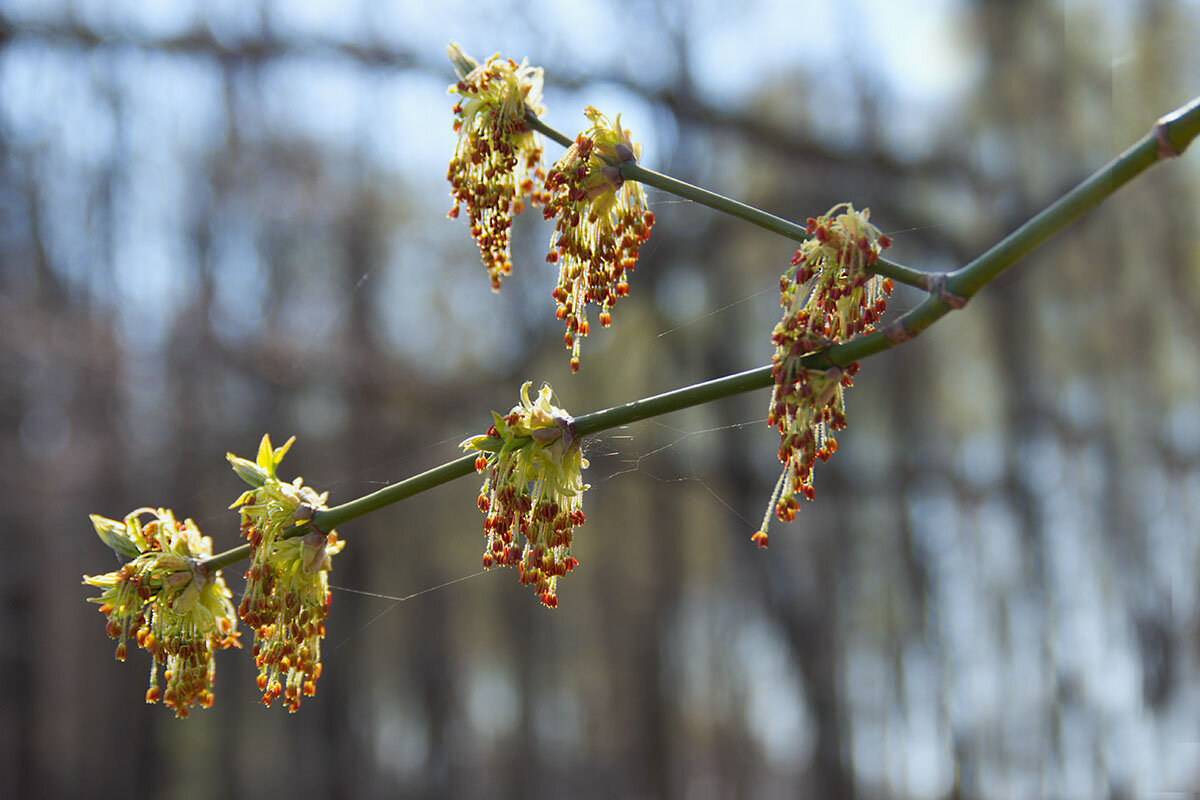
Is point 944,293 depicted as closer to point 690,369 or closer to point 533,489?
point 533,489

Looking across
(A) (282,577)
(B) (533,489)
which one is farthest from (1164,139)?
(A) (282,577)

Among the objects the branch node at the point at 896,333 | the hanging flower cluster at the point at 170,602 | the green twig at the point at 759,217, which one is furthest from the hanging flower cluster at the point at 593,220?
the hanging flower cluster at the point at 170,602

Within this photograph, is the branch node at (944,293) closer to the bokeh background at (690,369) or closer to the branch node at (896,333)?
the branch node at (896,333)

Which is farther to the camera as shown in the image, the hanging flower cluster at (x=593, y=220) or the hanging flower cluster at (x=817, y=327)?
the hanging flower cluster at (x=593, y=220)

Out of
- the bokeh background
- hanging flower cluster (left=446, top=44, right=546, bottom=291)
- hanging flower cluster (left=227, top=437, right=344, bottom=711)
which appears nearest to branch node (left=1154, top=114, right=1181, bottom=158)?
hanging flower cluster (left=446, top=44, right=546, bottom=291)

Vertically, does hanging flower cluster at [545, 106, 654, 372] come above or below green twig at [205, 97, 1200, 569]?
above

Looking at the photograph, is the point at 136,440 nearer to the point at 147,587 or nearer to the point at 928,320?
the point at 147,587

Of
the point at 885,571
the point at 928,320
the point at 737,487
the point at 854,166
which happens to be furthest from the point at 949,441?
the point at 928,320

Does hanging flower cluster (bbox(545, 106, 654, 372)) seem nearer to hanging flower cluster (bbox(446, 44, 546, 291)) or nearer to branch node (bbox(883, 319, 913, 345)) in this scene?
hanging flower cluster (bbox(446, 44, 546, 291))
